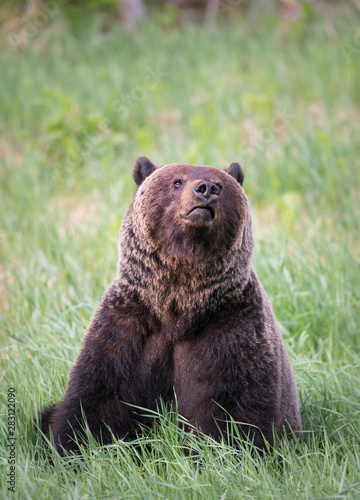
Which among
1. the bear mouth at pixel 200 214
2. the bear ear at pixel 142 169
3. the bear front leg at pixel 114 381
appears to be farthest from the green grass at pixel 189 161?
the bear ear at pixel 142 169

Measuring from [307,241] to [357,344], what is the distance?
5.12 feet

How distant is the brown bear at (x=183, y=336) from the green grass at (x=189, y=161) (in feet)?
0.52

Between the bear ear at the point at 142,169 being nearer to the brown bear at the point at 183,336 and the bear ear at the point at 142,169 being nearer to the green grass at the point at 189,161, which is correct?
the brown bear at the point at 183,336

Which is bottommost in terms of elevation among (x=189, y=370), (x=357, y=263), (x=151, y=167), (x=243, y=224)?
(x=189, y=370)

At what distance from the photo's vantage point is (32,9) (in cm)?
1009

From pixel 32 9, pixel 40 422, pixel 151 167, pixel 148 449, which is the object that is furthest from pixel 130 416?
pixel 32 9

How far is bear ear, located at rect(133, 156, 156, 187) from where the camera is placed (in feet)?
11.1

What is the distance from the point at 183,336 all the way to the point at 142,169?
955 millimetres

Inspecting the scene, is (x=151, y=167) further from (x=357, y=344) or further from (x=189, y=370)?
(x=357, y=344)

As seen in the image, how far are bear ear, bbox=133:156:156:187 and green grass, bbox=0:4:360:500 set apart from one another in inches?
50.4

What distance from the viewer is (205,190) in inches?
113

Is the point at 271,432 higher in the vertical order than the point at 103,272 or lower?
lower

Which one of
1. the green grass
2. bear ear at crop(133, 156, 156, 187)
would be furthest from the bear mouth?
the green grass

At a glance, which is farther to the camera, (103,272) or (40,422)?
(103,272)
